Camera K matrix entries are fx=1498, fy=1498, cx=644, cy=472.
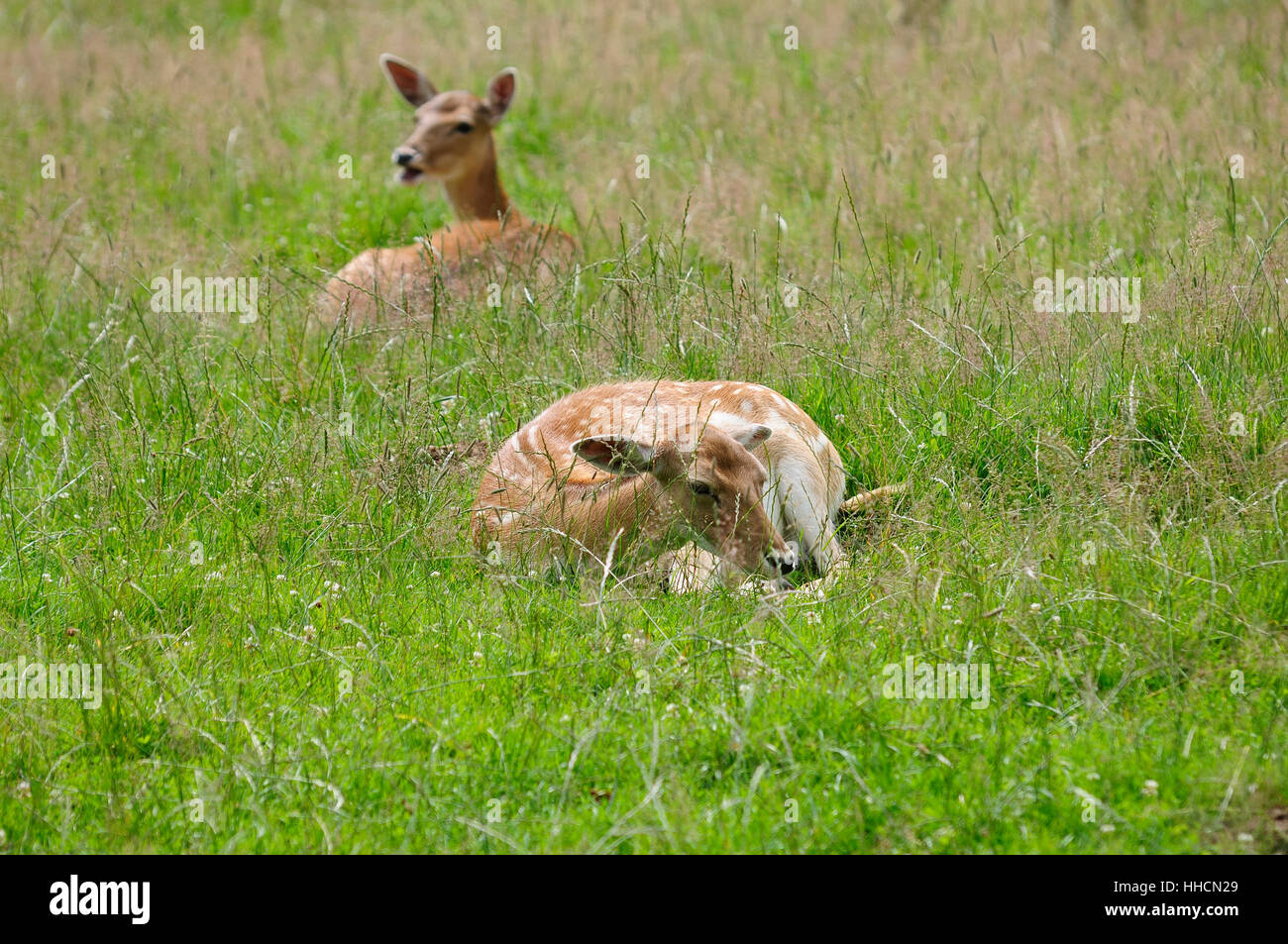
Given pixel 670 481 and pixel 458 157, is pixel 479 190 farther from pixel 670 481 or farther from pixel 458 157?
pixel 670 481

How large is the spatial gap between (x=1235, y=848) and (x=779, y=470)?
9.08 ft

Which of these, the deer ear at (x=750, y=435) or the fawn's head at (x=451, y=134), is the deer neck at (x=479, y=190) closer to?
the fawn's head at (x=451, y=134)

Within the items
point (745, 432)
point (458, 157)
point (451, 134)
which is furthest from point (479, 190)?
point (745, 432)

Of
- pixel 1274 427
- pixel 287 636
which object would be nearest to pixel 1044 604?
pixel 1274 427

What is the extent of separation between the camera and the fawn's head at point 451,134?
10.0 meters

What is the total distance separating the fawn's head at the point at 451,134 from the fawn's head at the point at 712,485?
5.01 m

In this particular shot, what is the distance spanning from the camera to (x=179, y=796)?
395 centimetres

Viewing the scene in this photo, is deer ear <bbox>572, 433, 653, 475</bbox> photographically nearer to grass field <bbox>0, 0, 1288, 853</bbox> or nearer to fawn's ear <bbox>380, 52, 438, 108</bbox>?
grass field <bbox>0, 0, 1288, 853</bbox>

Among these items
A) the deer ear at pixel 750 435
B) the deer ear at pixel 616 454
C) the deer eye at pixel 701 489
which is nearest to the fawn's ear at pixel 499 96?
the deer ear at pixel 750 435

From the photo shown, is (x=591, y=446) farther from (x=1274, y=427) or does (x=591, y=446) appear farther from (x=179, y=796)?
(x=1274, y=427)

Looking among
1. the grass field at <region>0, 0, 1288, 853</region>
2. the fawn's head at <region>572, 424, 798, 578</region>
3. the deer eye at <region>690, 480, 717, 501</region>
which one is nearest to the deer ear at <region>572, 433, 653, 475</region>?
→ the fawn's head at <region>572, 424, 798, 578</region>

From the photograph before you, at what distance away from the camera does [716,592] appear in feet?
16.4

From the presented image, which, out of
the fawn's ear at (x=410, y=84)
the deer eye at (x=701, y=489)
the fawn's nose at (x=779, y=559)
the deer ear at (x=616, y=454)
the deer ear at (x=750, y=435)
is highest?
the fawn's ear at (x=410, y=84)

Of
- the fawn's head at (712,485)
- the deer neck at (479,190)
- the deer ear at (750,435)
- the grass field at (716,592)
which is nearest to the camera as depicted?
the grass field at (716,592)
